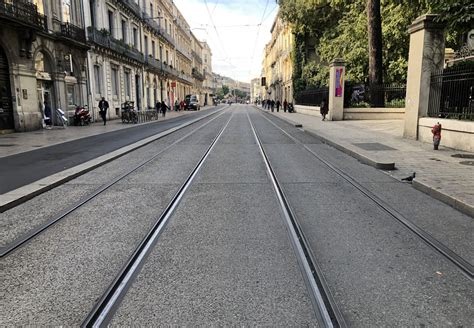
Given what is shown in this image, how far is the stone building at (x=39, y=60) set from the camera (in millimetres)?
17828

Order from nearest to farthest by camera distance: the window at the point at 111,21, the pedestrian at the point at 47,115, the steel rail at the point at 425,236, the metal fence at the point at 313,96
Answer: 1. the steel rail at the point at 425,236
2. the pedestrian at the point at 47,115
3. the metal fence at the point at 313,96
4. the window at the point at 111,21

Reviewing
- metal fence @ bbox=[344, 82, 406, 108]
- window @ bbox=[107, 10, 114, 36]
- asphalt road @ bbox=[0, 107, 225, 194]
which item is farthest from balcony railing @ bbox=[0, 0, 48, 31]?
metal fence @ bbox=[344, 82, 406, 108]

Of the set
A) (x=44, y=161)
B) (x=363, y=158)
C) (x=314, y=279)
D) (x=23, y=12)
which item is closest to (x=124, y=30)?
(x=23, y=12)

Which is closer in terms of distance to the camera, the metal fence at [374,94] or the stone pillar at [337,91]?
the metal fence at [374,94]

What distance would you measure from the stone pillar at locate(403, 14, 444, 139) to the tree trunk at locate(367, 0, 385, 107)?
34.6ft

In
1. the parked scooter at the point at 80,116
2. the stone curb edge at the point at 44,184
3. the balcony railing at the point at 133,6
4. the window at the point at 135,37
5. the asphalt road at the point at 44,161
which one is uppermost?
the balcony railing at the point at 133,6

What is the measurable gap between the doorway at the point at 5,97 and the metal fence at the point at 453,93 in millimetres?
18560

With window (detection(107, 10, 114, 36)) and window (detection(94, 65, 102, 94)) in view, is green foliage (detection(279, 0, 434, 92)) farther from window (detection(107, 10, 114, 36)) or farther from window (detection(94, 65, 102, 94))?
window (detection(94, 65, 102, 94))

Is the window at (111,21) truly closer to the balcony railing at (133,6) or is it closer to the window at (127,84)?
the balcony railing at (133,6)

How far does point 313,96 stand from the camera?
34.3m

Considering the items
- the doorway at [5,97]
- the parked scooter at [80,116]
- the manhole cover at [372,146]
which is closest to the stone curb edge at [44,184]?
the manhole cover at [372,146]

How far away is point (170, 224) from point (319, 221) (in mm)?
2042

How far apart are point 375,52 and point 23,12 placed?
65.1 feet

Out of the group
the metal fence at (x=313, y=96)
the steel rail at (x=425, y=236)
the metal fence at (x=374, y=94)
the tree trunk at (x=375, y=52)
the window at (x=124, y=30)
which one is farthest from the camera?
the window at (x=124, y=30)
